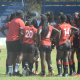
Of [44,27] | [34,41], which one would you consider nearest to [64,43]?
[44,27]

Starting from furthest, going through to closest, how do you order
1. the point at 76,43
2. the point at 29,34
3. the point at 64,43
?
the point at 76,43
the point at 64,43
the point at 29,34

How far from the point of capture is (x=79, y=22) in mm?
6812

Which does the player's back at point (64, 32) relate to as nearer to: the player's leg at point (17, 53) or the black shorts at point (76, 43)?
the black shorts at point (76, 43)

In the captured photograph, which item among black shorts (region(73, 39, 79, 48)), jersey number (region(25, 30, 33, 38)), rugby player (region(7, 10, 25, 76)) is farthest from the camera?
black shorts (region(73, 39, 79, 48))

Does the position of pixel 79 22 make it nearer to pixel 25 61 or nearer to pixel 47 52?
pixel 47 52

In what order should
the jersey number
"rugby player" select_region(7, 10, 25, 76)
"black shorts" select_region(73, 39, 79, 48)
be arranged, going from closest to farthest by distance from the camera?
1. the jersey number
2. "rugby player" select_region(7, 10, 25, 76)
3. "black shorts" select_region(73, 39, 79, 48)

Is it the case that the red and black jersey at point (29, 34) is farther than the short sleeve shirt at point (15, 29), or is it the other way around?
the short sleeve shirt at point (15, 29)

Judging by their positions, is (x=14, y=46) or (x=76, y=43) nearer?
(x=14, y=46)

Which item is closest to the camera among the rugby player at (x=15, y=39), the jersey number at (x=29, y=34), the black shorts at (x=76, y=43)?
the jersey number at (x=29, y=34)

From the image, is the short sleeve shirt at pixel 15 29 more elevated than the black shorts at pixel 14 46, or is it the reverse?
the short sleeve shirt at pixel 15 29

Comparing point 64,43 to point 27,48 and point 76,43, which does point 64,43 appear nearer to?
point 76,43

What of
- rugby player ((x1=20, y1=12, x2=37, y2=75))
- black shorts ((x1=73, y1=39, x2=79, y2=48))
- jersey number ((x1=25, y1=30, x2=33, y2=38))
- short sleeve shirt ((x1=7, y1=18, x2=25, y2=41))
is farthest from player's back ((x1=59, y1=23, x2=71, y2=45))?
short sleeve shirt ((x1=7, y1=18, x2=25, y2=41))

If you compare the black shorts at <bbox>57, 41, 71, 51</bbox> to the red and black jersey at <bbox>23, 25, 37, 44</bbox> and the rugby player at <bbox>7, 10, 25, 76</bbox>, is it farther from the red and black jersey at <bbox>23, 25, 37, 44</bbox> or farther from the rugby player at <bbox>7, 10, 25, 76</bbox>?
the rugby player at <bbox>7, 10, 25, 76</bbox>

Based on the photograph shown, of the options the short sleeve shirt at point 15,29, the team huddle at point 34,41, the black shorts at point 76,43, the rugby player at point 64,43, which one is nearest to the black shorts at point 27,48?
the team huddle at point 34,41
